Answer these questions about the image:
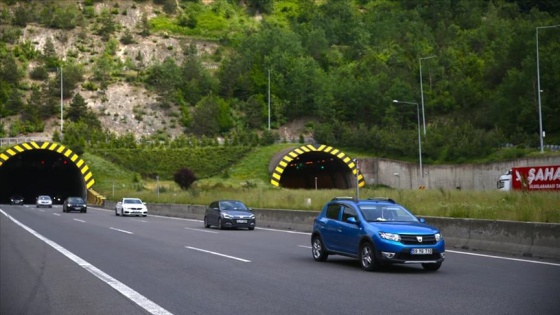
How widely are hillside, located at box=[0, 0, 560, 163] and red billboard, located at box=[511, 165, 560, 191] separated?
1686cm

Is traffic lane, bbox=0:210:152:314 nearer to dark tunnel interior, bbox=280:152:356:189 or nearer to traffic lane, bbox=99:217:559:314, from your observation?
traffic lane, bbox=99:217:559:314

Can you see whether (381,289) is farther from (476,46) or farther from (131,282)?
(476,46)

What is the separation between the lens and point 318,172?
89.4 meters

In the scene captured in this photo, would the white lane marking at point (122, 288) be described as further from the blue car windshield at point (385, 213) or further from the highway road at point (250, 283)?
the blue car windshield at point (385, 213)

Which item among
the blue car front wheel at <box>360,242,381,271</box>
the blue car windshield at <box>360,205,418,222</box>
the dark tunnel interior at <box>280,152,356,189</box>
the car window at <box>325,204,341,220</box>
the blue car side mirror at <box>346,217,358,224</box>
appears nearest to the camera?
the blue car front wheel at <box>360,242,381,271</box>

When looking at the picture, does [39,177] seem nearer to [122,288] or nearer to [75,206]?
[75,206]

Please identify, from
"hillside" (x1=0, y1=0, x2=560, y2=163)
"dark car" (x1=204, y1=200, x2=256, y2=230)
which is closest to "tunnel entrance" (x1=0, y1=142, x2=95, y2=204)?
"hillside" (x1=0, y1=0, x2=560, y2=163)

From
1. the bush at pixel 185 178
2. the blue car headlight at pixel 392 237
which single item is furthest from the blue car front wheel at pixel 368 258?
the bush at pixel 185 178

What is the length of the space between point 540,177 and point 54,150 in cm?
5235

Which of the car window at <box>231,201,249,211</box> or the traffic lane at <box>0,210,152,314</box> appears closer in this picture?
the traffic lane at <box>0,210,152,314</box>

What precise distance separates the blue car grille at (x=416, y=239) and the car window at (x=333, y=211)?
267 centimetres

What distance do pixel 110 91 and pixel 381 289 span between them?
11584cm

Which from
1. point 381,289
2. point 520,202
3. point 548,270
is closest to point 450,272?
point 548,270

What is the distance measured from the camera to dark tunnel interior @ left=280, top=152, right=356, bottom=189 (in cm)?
8081
